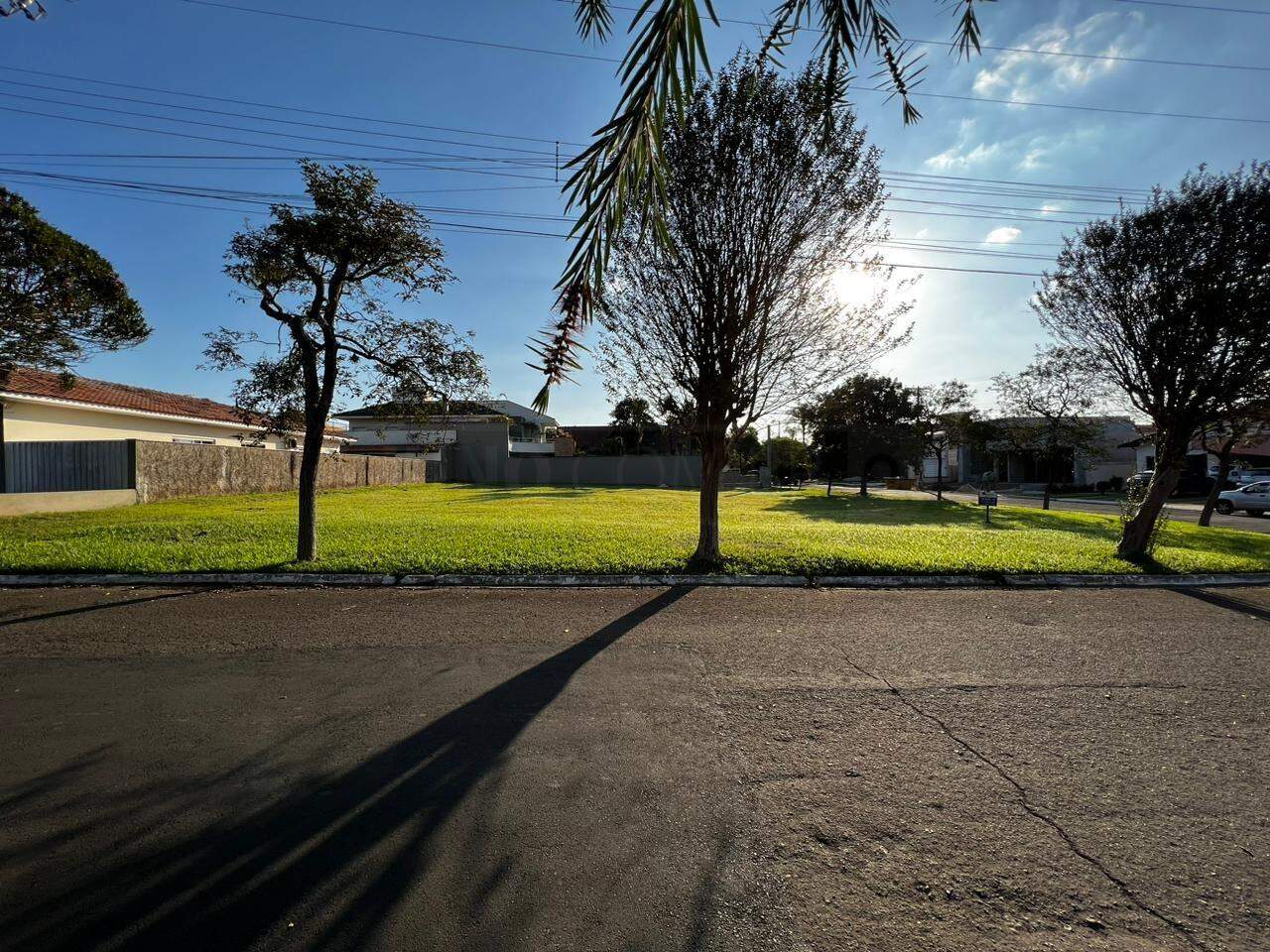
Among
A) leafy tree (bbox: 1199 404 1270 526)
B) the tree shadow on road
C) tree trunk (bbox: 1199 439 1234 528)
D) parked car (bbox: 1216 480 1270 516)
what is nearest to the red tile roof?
the tree shadow on road

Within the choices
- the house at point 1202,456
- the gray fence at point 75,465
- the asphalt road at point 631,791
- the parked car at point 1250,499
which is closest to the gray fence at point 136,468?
the gray fence at point 75,465

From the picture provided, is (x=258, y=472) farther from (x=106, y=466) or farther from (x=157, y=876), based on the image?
(x=157, y=876)

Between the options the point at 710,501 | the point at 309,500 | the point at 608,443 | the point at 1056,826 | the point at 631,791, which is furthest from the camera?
the point at 608,443

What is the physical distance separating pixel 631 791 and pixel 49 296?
1676 cm

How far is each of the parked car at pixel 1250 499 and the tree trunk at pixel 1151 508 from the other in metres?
22.4

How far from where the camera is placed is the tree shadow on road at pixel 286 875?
71.1 inches

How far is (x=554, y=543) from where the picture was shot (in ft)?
32.2

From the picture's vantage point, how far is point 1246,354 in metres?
8.95

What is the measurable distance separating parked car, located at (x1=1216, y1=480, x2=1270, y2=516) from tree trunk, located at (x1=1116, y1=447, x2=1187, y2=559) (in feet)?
73.4

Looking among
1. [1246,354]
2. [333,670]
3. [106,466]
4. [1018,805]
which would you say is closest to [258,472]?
[106,466]

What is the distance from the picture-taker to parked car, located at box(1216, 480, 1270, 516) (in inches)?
940

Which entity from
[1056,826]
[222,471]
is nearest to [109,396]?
[222,471]

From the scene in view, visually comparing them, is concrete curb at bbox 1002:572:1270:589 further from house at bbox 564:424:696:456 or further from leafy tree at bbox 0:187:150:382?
leafy tree at bbox 0:187:150:382

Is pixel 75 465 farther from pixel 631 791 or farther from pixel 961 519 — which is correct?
pixel 961 519
